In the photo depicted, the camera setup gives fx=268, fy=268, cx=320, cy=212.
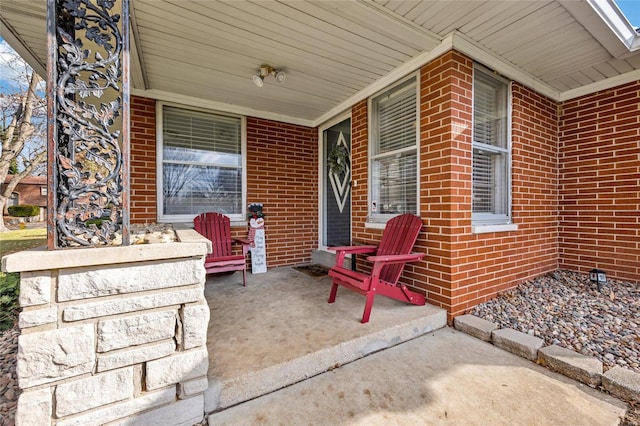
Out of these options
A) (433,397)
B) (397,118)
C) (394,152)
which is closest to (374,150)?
(394,152)

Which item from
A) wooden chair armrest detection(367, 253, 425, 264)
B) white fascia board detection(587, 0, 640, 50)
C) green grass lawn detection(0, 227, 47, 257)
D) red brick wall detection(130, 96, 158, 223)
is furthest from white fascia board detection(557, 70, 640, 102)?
green grass lawn detection(0, 227, 47, 257)

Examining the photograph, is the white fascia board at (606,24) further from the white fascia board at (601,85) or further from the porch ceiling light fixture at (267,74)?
→ the porch ceiling light fixture at (267,74)

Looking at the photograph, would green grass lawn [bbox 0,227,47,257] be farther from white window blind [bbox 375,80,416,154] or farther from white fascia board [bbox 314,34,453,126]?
white window blind [bbox 375,80,416,154]

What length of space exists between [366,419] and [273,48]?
296 centimetres

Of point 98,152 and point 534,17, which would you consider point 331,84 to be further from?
point 98,152

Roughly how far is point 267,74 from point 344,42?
3.03 ft

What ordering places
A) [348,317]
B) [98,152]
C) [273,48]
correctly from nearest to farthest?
[98,152] → [348,317] → [273,48]

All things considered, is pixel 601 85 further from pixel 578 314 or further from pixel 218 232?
pixel 218 232

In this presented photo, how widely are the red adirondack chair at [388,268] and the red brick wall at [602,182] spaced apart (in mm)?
2474

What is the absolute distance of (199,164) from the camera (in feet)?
12.6

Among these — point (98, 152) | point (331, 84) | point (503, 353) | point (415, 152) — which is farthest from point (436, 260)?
point (98, 152)

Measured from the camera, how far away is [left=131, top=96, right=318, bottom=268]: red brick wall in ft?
13.6

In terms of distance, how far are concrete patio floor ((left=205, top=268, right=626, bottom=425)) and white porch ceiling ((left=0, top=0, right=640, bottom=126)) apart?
2.47 meters

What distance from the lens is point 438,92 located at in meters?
2.58
